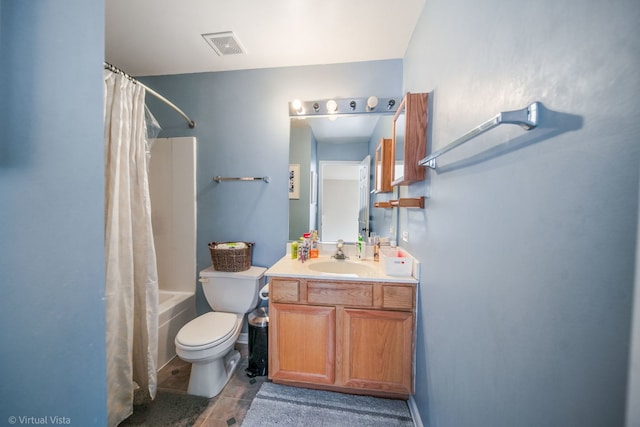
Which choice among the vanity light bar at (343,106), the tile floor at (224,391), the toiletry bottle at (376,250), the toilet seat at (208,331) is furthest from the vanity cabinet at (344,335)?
the vanity light bar at (343,106)

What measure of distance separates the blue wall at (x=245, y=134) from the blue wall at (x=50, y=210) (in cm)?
130

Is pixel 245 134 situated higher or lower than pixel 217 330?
higher

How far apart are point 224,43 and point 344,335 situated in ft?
7.44

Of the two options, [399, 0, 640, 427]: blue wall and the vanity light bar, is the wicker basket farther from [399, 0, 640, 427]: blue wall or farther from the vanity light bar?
[399, 0, 640, 427]: blue wall

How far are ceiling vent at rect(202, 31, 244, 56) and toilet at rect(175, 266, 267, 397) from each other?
180 cm

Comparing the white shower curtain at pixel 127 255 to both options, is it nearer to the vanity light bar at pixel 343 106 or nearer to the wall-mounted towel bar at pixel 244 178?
the wall-mounted towel bar at pixel 244 178

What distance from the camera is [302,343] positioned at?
1370mm

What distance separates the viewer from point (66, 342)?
1.89 ft

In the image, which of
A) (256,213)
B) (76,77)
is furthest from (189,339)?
(76,77)

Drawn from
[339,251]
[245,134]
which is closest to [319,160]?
[245,134]

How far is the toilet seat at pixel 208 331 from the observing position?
132 centimetres

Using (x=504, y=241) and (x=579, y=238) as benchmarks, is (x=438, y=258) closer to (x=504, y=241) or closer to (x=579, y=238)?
(x=504, y=241)

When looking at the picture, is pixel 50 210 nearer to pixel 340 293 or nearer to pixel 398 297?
pixel 340 293

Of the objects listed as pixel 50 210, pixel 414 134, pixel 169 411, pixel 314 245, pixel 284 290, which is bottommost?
pixel 169 411
